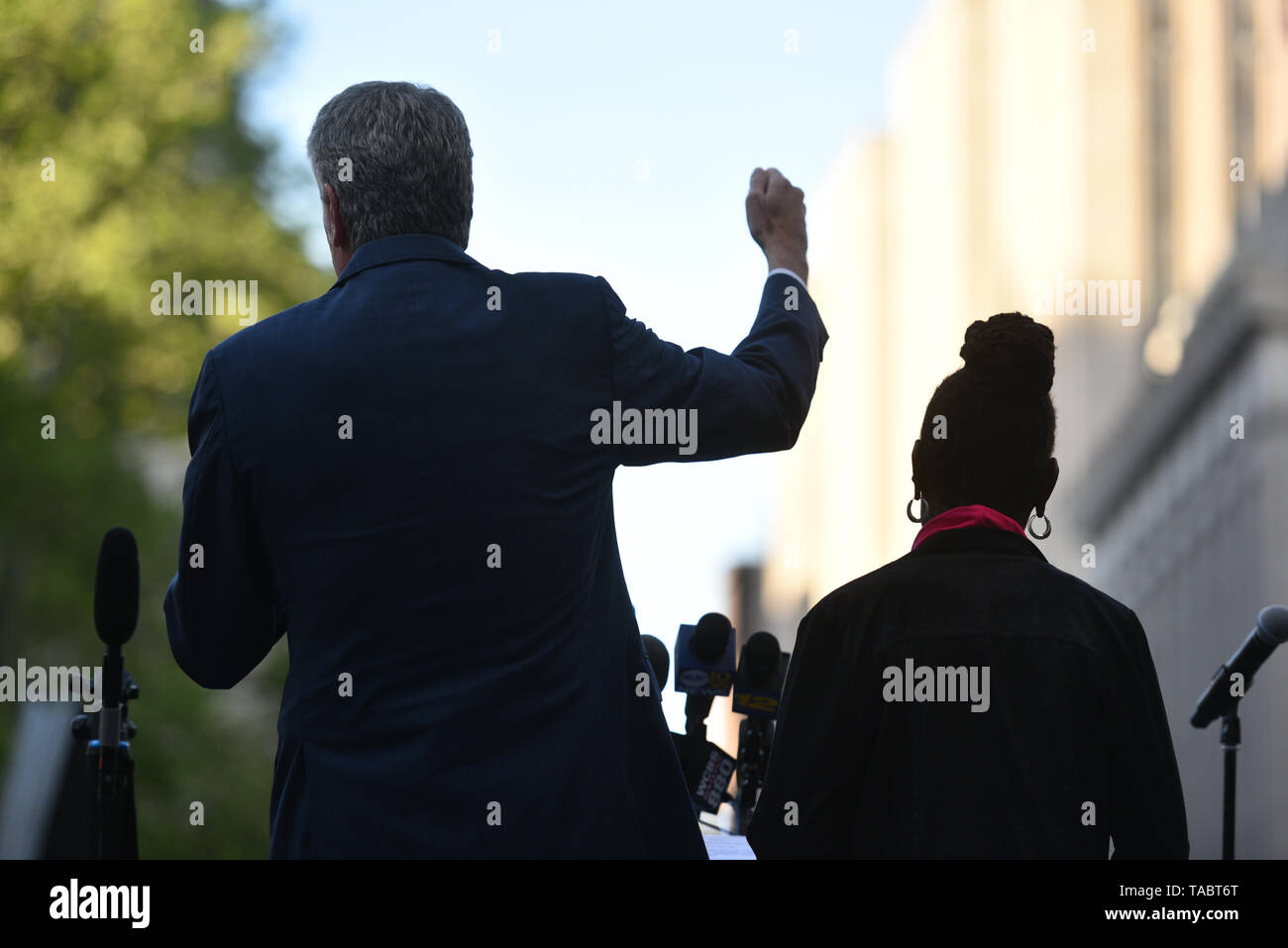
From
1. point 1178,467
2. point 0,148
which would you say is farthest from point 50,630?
point 1178,467

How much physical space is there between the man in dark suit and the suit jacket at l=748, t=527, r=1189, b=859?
0.37 metres

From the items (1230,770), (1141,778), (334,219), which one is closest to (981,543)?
(1141,778)

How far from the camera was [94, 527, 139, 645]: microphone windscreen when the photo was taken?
3229 mm

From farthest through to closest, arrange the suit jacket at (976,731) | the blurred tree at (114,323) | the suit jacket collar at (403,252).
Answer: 1. the blurred tree at (114,323)
2. the suit jacket at (976,731)
3. the suit jacket collar at (403,252)

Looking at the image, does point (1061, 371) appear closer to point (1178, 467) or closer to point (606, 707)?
point (1178, 467)

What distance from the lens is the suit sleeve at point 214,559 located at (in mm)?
2453

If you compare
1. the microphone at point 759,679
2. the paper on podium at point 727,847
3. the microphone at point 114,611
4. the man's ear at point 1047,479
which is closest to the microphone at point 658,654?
the microphone at point 759,679

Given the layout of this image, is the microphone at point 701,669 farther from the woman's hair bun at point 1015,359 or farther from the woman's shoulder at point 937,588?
the woman's hair bun at point 1015,359

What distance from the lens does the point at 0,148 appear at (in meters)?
13.9

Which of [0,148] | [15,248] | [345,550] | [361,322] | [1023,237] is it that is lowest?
Result: [345,550]

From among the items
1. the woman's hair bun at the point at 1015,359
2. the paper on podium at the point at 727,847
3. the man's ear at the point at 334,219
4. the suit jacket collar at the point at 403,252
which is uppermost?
the man's ear at the point at 334,219

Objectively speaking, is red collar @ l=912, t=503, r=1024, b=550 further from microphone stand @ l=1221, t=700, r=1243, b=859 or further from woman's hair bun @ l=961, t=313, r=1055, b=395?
microphone stand @ l=1221, t=700, r=1243, b=859
